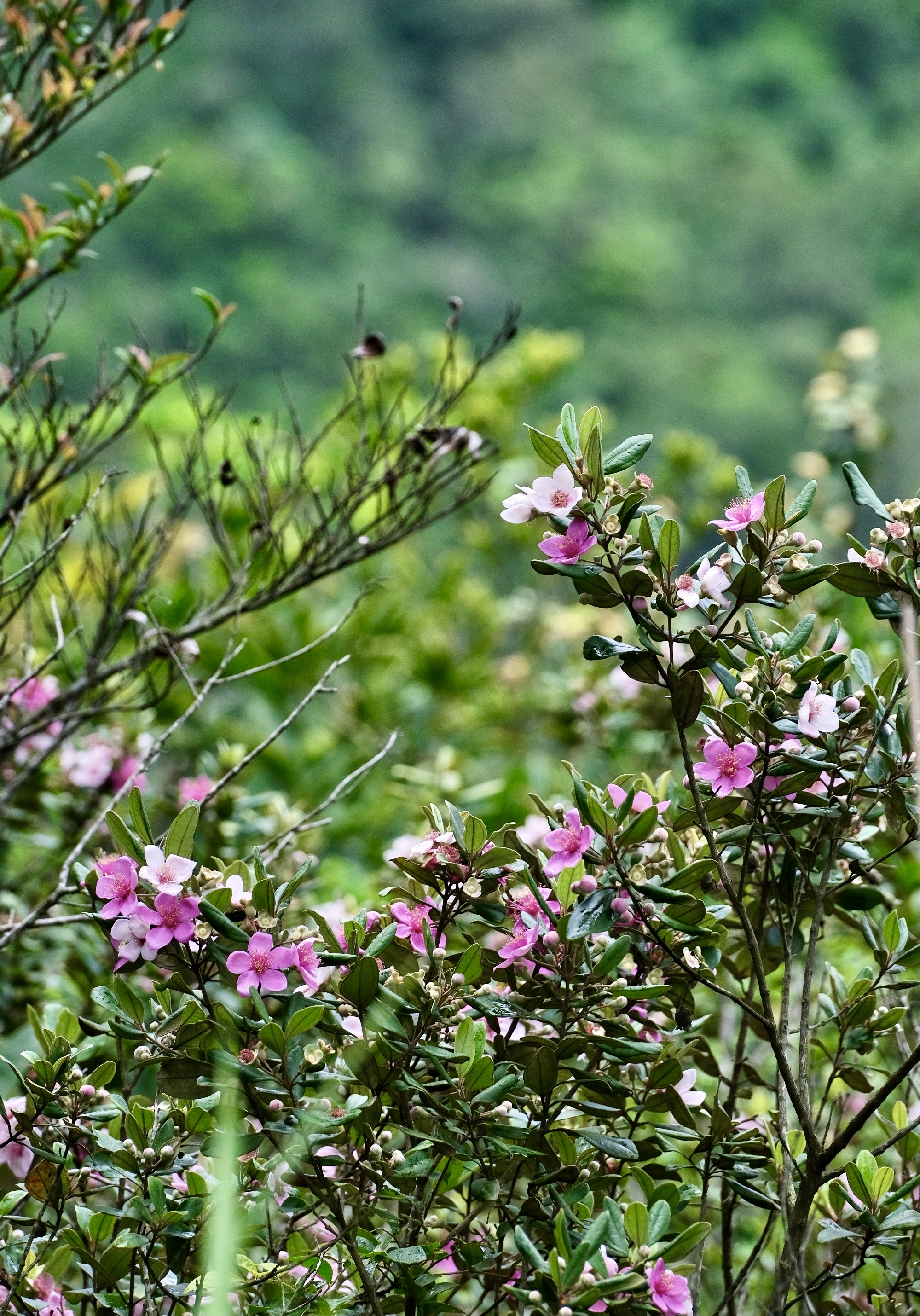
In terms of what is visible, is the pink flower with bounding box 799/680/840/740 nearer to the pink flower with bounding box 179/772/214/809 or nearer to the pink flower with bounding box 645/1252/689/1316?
the pink flower with bounding box 645/1252/689/1316

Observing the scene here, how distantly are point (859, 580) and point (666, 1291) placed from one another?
55cm

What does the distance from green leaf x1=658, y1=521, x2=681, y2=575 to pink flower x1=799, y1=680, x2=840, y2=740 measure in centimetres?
14

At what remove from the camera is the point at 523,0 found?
24.8 meters

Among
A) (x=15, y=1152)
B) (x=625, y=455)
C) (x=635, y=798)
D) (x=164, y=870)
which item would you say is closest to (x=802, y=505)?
(x=625, y=455)

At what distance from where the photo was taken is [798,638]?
3.30 ft

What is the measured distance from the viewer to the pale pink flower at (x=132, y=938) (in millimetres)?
938

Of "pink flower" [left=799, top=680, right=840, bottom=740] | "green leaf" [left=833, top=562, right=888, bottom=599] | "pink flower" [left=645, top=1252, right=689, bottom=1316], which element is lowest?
"pink flower" [left=645, top=1252, right=689, bottom=1316]

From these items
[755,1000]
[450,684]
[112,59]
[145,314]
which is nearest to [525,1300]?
[755,1000]

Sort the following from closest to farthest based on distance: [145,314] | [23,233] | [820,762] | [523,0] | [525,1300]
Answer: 1. [525,1300]
2. [820,762]
3. [23,233]
4. [145,314]
5. [523,0]

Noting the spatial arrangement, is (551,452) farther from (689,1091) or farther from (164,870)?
(689,1091)

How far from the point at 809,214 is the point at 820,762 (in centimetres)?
2396

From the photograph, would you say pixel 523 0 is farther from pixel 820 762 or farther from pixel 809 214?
pixel 820 762

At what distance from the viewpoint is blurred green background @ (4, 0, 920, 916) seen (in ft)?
66.0

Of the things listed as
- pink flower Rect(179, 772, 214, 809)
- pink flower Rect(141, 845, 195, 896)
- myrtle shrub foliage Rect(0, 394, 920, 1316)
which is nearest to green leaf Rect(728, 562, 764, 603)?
myrtle shrub foliage Rect(0, 394, 920, 1316)
